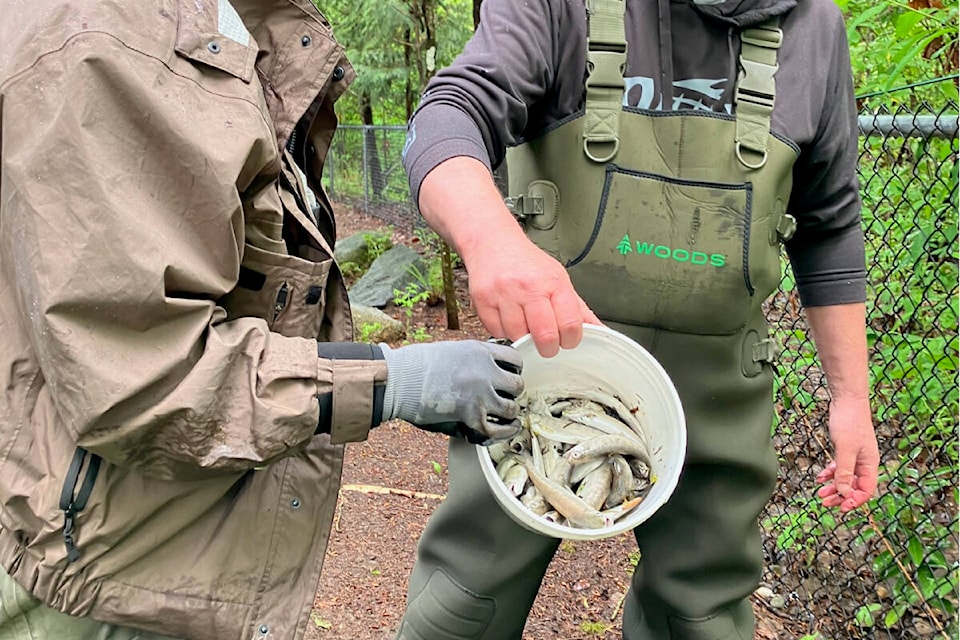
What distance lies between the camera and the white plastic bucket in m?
1.41

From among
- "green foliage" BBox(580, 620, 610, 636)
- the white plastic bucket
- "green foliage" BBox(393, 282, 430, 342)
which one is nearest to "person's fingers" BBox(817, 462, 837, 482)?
the white plastic bucket

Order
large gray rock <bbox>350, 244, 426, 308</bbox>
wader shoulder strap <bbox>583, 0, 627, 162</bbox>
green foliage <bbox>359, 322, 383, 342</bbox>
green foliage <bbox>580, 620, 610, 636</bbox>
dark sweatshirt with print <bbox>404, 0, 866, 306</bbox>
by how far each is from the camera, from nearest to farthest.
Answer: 1. dark sweatshirt with print <bbox>404, 0, 866, 306</bbox>
2. wader shoulder strap <bbox>583, 0, 627, 162</bbox>
3. green foliage <bbox>580, 620, 610, 636</bbox>
4. green foliage <bbox>359, 322, 383, 342</bbox>
5. large gray rock <bbox>350, 244, 426, 308</bbox>

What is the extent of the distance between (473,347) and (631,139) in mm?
676

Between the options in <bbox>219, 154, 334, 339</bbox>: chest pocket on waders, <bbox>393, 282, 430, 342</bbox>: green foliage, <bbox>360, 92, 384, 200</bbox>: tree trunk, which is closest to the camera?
<bbox>219, 154, 334, 339</bbox>: chest pocket on waders

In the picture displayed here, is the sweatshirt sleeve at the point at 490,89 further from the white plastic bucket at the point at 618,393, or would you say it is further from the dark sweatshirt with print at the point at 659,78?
the white plastic bucket at the point at 618,393

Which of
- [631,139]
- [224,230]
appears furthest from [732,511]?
[224,230]

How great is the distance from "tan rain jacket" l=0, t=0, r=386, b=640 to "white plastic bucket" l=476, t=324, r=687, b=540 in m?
0.33

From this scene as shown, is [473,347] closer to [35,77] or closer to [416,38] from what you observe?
[35,77]

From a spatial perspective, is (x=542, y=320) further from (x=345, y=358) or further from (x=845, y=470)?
(x=845, y=470)

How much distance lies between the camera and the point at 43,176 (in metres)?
Result: 1.06

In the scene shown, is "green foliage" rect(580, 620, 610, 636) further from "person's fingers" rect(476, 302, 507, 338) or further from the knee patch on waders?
"person's fingers" rect(476, 302, 507, 338)

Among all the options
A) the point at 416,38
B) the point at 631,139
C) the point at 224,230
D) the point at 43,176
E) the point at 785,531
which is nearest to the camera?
the point at 43,176

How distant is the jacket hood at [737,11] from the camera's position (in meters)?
1.80

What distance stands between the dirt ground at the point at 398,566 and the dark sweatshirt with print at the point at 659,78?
191 centimetres
